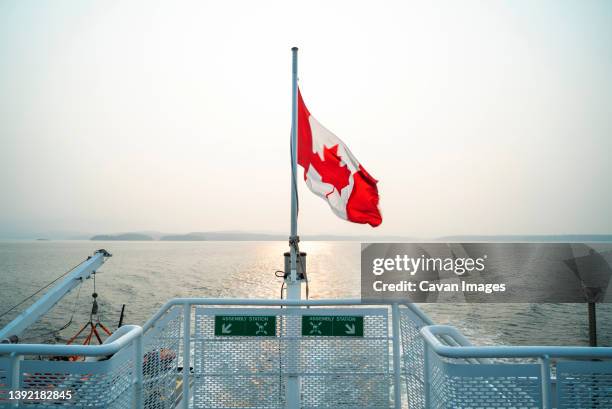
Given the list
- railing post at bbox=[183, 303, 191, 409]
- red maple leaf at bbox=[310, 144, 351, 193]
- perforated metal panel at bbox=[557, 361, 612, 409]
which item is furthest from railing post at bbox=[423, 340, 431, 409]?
red maple leaf at bbox=[310, 144, 351, 193]

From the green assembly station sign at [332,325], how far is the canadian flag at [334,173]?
2933mm

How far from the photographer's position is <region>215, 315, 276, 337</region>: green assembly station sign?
4820 mm

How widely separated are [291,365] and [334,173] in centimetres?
385

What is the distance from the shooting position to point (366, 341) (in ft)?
15.8

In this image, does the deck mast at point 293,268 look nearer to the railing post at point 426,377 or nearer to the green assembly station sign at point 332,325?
the green assembly station sign at point 332,325

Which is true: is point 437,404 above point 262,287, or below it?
above

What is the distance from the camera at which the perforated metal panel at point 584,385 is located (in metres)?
2.53

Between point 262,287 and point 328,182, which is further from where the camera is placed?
point 262,287

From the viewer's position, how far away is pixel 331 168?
7465 millimetres

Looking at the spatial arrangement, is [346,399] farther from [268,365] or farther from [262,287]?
[262,287]

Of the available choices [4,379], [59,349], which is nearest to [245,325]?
[59,349]

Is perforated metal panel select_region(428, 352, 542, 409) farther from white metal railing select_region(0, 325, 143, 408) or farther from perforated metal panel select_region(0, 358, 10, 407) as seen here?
perforated metal panel select_region(0, 358, 10, 407)

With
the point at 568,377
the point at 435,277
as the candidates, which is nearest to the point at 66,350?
the point at 568,377

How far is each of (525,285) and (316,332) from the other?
241 feet
